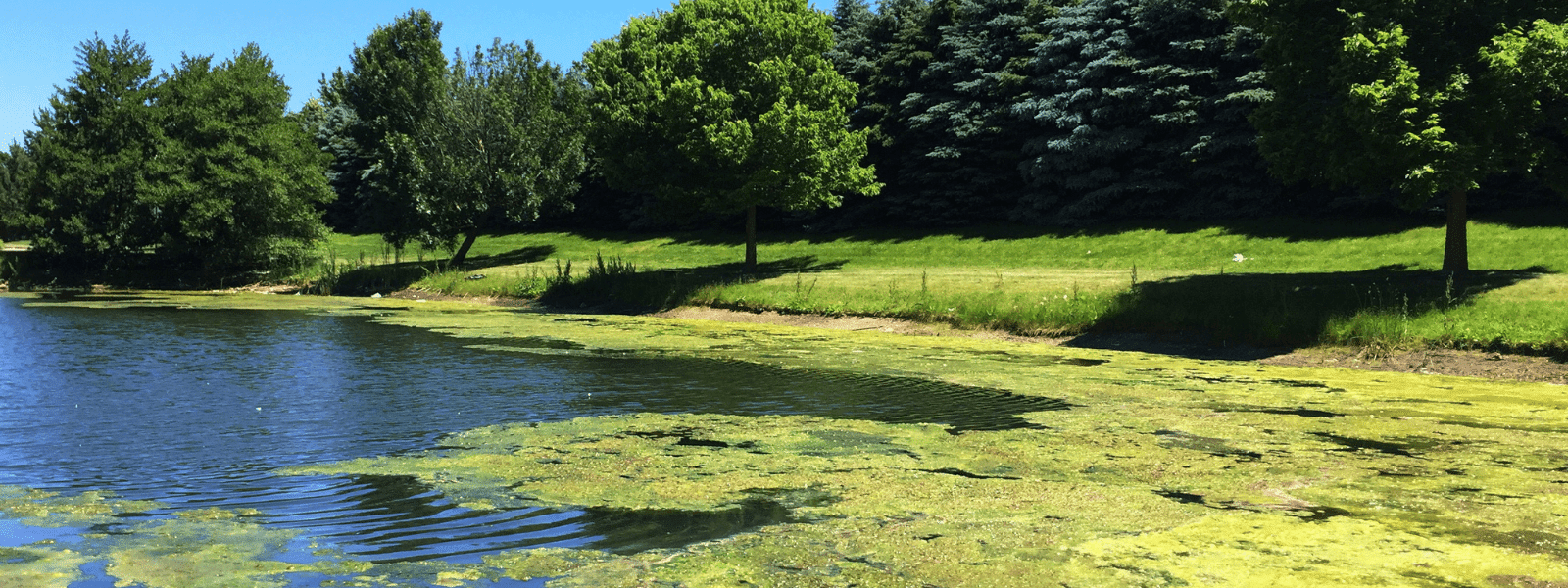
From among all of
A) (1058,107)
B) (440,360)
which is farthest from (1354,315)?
(1058,107)

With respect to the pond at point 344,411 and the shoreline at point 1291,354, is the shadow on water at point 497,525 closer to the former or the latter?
the pond at point 344,411

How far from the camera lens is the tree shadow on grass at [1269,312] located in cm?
2073

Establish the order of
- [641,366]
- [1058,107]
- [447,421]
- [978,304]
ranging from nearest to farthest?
[447,421] < [641,366] < [978,304] < [1058,107]

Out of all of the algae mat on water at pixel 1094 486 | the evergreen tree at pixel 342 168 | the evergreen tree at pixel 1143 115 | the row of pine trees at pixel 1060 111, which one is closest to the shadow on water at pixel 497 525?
the algae mat on water at pixel 1094 486

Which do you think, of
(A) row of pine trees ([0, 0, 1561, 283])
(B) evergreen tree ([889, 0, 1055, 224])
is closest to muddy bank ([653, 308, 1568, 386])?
(A) row of pine trees ([0, 0, 1561, 283])

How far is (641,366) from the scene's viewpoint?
62.5 feet

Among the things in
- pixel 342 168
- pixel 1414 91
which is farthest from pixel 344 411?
pixel 342 168

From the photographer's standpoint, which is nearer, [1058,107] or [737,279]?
[737,279]

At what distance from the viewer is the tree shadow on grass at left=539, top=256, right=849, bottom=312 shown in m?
33.8

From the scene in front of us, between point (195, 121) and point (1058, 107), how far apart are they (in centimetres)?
3537

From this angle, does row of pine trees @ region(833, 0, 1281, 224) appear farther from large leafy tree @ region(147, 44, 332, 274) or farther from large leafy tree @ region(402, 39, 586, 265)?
large leafy tree @ region(147, 44, 332, 274)

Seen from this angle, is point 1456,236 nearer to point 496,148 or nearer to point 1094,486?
point 1094,486

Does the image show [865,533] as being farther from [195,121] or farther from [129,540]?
[195,121]

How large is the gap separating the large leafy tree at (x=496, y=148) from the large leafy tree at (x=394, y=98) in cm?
87
